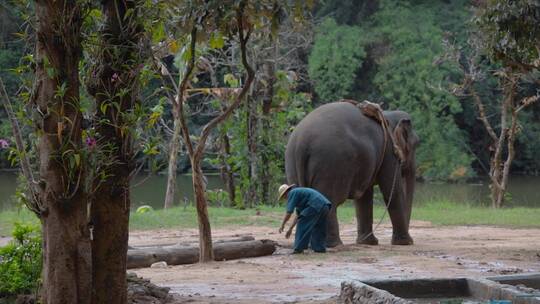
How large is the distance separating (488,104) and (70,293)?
1529 inches

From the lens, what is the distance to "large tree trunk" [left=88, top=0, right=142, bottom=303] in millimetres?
8562

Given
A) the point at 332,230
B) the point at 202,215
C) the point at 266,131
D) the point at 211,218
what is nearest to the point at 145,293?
the point at 202,215

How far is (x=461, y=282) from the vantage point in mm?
10266

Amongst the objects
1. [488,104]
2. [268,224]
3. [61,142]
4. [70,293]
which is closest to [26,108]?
[61,142]

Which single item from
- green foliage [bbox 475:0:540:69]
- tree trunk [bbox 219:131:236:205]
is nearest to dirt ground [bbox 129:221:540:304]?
green foliage [bbox 475:0:540:69]

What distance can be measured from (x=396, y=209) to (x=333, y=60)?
2868 centimetres

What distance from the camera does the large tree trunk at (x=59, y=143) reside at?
812cm

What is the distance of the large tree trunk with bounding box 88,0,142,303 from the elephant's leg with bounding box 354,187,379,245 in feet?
27.9

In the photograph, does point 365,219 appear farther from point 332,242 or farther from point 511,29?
point 511,29

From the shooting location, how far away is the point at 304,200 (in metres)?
14.6

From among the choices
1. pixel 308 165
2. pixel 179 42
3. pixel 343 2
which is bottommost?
pixel 308 165

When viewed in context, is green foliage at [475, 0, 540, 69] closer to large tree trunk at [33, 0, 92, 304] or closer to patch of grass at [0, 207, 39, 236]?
large tree trunk at [33, 0, 92, 304]

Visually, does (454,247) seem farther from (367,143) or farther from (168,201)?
(168,201)

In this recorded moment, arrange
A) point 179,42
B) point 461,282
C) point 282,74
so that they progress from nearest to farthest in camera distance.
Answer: point 461,282 < point 179,42 < point 282,74
